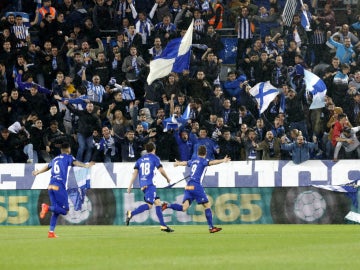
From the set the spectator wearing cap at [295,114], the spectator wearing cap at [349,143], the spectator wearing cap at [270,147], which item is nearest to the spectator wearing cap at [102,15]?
the spectator wearing cap at [295,114]

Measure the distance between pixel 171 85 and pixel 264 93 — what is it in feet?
9.00

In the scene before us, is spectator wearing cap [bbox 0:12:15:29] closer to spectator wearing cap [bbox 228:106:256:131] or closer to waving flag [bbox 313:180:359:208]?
spectator wearing cap [bbox 228:106:256:131]

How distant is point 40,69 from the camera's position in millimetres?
33688

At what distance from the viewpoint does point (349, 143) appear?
2953 cm

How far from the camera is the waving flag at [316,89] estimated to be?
1204 inches

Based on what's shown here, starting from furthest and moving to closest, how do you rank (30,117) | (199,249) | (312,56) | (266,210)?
(312,56) < (30,117) < (266,210) < (199,249)

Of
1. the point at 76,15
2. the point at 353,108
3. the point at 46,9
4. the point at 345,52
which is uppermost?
the point at 46,9

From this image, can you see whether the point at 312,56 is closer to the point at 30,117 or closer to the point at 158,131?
the point at 158,131

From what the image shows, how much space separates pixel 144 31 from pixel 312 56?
5.25 m

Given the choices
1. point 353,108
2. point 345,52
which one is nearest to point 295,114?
point 353,108

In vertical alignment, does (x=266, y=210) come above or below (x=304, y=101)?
below

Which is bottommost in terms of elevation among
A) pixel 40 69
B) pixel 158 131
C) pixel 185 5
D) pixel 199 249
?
pixel 199 249

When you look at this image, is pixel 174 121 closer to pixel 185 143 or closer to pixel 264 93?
pixel 185 143

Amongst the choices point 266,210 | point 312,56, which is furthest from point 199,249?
point 312,56
